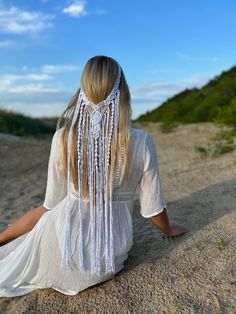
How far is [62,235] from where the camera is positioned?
280 cm

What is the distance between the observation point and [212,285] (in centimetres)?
273

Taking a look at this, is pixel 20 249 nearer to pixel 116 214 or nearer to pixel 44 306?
pixel 44 306

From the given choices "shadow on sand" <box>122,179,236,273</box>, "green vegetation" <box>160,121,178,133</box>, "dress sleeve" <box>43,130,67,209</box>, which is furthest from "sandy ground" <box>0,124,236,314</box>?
"green vegetation" <box>160,121,178,133</box>

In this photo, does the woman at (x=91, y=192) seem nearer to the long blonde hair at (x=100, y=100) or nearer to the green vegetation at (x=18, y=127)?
the long blonde hair at (x=100, y=100)

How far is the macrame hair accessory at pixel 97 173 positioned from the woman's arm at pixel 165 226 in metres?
0.39

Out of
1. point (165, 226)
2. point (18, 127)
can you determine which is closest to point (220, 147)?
point (165, 226)

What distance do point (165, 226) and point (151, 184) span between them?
16.2 inches

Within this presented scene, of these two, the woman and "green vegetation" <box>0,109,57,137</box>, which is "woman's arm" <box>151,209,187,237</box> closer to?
the woman

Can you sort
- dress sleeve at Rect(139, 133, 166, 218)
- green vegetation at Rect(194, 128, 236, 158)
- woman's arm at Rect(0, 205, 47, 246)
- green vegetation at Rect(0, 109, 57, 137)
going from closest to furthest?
dress sleeve at Rect(139, 133, 166, 218)
woman's arm at Rect(0, 205, 47, 246)
green vegetation at Rect(194, 128, 236, 158)
green vegetation at Rect(0, 109, 57, 137)

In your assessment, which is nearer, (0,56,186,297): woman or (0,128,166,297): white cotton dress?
(0,56,186,297): woman

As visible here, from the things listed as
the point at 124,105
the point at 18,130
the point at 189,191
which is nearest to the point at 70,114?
the point at 124,105

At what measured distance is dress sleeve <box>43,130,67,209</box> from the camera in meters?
2.86

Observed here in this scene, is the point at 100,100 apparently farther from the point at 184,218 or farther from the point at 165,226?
the point at 184,218

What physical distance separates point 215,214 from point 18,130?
424 inches
